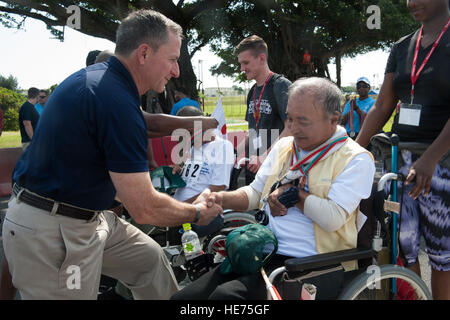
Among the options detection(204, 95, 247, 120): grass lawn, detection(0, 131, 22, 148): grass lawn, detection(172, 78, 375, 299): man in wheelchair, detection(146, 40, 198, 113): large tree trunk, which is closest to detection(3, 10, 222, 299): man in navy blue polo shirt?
detection(172, 78, 375, 299): man in wheelchair

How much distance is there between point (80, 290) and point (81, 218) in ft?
1.19

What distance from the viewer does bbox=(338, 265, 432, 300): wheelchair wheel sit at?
1.90 meters

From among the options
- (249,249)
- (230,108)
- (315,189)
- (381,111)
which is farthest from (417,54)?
(230,108)

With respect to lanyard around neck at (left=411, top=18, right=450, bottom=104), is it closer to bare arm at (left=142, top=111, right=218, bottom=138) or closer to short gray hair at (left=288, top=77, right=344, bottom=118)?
short gray hair at (left=288, top=77, right=344, bottom=118)

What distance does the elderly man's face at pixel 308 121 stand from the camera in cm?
211

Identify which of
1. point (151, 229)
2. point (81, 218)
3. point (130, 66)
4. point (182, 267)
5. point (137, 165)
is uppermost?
point (130, 66)

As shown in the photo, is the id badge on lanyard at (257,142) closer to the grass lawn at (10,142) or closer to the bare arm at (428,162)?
the bare arm at (428,162)

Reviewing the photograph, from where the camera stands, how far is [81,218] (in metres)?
1.90

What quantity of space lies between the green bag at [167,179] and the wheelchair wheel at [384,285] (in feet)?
6.49

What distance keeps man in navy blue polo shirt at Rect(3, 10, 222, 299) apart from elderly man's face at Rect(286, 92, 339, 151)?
723mm

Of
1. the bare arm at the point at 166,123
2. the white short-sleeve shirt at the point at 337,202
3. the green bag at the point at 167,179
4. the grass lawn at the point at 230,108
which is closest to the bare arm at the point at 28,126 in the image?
the green bag at the point at 167,179
